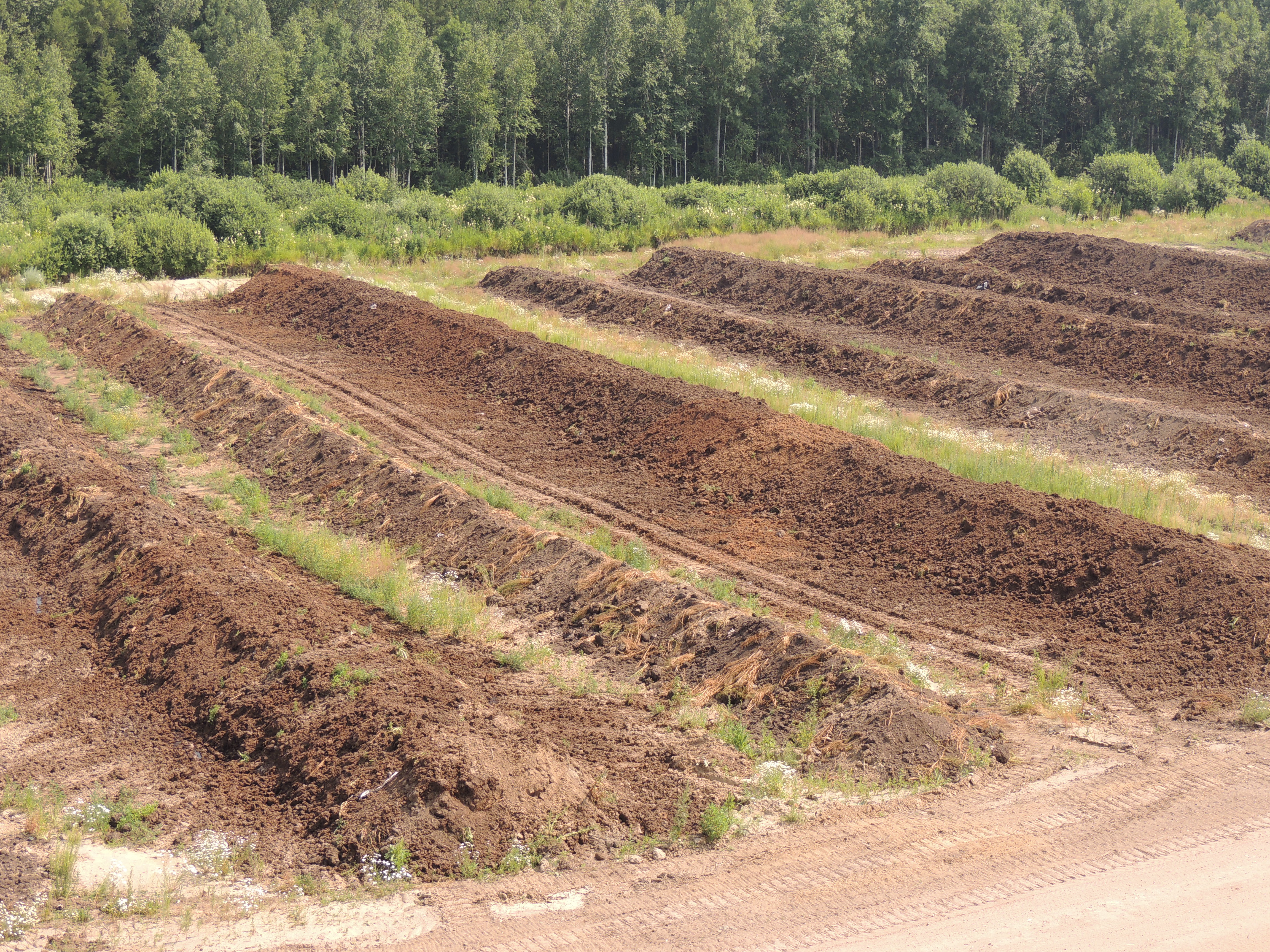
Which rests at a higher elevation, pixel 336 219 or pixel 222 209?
pixel 222 209

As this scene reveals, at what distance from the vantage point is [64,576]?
11625 mm

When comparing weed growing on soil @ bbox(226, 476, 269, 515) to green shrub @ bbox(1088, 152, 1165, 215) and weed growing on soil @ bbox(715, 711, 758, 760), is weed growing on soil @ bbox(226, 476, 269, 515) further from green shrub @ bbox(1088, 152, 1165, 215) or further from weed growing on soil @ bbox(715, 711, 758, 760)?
green shrub @ bbox(1088, 152, 1165, 215)

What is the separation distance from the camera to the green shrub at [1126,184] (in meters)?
47.2

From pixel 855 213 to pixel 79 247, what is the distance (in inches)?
1070

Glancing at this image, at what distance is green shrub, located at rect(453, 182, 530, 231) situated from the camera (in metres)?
39.2

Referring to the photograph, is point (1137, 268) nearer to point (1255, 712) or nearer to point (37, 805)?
point (1255, 712)

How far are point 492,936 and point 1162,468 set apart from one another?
1392 cm

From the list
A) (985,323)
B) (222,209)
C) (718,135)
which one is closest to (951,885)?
(985,323)

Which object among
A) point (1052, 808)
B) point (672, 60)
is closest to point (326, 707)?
point (1052, 808)

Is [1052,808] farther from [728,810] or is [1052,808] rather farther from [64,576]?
[64,576]

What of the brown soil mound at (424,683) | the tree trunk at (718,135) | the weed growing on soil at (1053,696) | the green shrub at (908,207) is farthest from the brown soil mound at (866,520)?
the tree trunk at (718,135)

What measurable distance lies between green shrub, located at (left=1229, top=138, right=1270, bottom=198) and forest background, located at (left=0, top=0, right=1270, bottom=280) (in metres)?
0.13

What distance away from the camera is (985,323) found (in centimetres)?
2491

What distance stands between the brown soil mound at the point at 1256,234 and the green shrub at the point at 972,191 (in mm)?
8674
